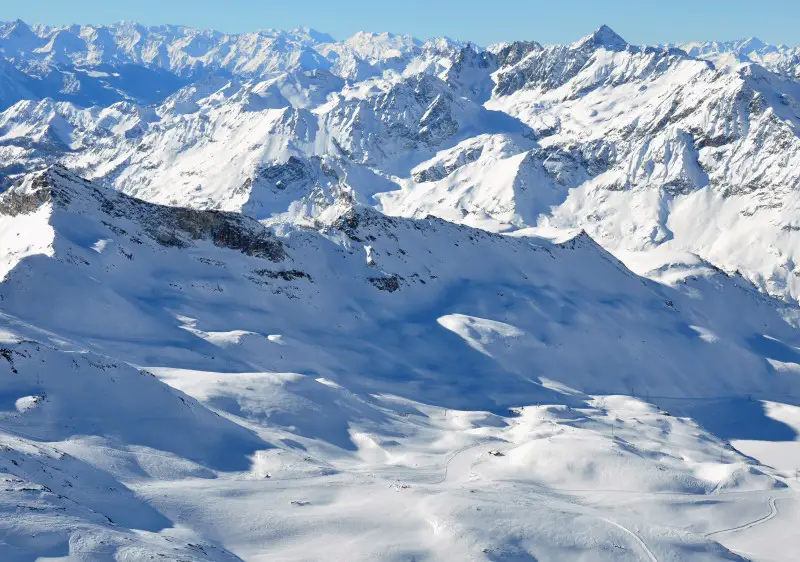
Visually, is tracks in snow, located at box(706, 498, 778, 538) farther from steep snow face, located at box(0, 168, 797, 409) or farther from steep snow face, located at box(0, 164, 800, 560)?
steep snow face, located at box(0, 168, 797, 409)

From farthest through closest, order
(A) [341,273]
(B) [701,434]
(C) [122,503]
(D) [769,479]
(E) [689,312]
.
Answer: (E) [689,312] → (A) [341,273] → (B) [701,434] → (D) [769,479] → (C) [122,503]

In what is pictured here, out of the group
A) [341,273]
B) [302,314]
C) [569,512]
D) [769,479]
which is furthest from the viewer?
[341,273]

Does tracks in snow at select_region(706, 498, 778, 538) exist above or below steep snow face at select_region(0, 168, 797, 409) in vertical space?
below

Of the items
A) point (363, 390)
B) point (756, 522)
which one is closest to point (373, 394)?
point (363, 390)

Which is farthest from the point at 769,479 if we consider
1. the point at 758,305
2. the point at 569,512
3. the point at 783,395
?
the point at 758,305

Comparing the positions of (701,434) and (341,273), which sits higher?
(341,273)

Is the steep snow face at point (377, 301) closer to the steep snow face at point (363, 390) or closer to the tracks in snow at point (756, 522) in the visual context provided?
the steep snow face at point (363, 390)

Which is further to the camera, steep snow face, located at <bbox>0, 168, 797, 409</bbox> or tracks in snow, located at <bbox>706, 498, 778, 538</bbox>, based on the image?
steep snow face, located at <bbox>0, 168, 797, 409</bbox>

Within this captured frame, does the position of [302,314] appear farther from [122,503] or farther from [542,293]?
[122,503]

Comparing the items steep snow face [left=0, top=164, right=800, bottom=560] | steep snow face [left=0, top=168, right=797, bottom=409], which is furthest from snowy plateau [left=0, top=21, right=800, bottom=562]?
steep snow face [left=0, top=168, right=797, bottom=409]

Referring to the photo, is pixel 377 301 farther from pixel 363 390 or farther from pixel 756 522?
pixel 756 522

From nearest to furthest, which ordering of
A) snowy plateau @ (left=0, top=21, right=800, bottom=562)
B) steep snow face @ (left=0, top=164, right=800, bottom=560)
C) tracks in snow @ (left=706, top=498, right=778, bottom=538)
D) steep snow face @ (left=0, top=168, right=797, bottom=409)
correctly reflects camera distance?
1. snowy plateau @ (left=0, top=21, right=800, bottom=562)
2. steep snow face @ (left=0, top=164, right=800, bottom=560)
3. tracks in snow @ (left=706, top=498, right=778, bottom=538)
4. steep snow face @ (left=0, top=168, right=797, bottom=409)
